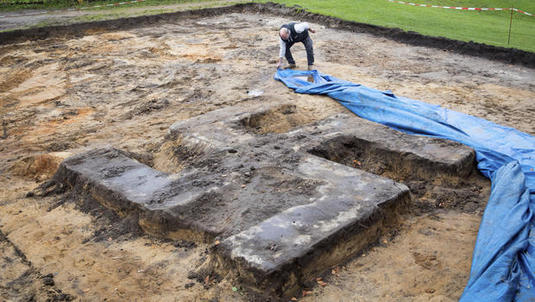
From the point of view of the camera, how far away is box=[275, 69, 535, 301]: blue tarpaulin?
138 inches

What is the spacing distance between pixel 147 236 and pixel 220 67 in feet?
19.4

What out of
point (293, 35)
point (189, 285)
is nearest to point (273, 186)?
point (189, 285)

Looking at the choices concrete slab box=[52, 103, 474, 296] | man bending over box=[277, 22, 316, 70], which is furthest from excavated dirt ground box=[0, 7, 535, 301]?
man bending over box=[277, 22, 316, 70]

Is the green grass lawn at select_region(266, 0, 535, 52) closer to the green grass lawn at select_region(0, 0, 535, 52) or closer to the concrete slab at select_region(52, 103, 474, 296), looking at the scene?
the green grass lawn at select_region(0, 0, 535, 52)

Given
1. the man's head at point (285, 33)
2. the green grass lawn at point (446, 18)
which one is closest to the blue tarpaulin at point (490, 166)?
the man's head at point (285, 33)

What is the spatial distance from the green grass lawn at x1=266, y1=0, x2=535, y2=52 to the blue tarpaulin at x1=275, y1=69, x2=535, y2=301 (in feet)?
14.4

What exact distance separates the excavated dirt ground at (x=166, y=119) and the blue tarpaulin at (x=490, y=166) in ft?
0.67

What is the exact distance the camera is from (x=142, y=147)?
6375mm

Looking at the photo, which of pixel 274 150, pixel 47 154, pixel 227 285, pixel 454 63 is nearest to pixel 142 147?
pixel 47 154

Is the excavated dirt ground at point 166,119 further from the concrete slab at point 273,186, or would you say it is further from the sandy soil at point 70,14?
the sandy soil at point 70,14

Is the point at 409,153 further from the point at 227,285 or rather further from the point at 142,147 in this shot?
the point at 142,147

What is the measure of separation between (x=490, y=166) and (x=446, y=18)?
8.70 meters

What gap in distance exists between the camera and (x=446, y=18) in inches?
504

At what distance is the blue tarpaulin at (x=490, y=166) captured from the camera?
3.50 metres
